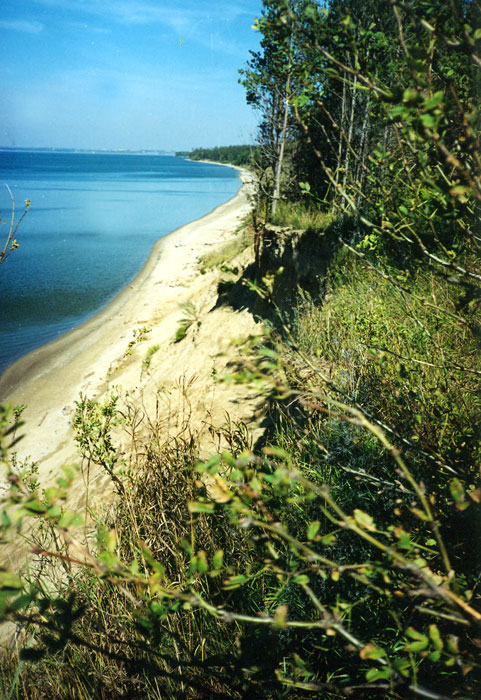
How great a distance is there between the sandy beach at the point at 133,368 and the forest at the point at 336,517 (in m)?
1.67

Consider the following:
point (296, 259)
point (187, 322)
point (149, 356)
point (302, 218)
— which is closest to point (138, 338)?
point (149, 356)

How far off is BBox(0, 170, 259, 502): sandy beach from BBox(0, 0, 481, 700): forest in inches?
65.7

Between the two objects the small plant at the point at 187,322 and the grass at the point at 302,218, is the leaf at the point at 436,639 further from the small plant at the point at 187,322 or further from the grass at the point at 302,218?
the small plant at the point at 187,322

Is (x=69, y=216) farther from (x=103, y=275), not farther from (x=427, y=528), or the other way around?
(x=427, y=528)

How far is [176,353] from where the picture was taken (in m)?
9.84

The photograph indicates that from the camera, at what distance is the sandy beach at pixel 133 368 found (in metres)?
6.74

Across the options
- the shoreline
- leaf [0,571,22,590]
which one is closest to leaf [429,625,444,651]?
leaf [0,571,22,590]

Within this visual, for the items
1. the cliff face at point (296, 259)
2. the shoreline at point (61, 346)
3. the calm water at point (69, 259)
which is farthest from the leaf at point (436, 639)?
the calm water at point (69, 259)

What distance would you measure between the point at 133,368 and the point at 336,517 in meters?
8.46

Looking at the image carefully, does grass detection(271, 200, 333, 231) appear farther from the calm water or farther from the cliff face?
the calm water

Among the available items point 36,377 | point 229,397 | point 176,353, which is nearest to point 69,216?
point 36,377

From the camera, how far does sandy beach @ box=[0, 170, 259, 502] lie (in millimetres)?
6742

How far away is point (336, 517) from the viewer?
2854 millimetres

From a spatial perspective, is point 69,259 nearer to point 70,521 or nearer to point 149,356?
point 149,356
